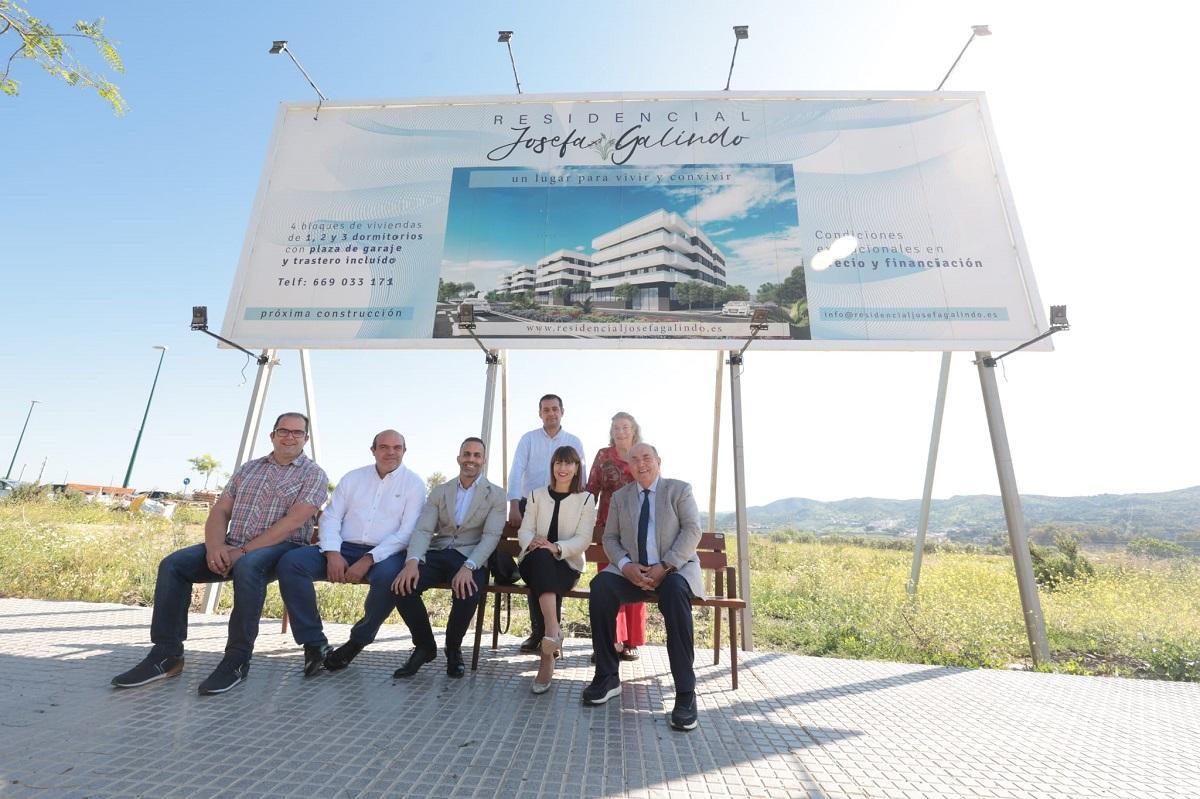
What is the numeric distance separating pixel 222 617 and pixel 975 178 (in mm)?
8598

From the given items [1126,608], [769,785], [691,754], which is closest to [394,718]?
[691,754]

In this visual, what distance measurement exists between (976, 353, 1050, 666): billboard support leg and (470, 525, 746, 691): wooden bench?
8.94ft

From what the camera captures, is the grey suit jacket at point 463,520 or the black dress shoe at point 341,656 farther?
the grey suit jacket at point 463,520

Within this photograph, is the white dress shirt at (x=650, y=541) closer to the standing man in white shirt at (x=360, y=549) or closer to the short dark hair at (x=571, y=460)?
the short dark hair at (x=571, y=460)

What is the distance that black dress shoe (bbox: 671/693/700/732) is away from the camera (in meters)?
2.61

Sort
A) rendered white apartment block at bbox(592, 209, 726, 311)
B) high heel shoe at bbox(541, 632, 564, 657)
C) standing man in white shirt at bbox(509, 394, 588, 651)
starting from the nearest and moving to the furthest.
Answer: high heel shoe at bbox(541, 632, 564, 657) < standing man in white shirt at bbox(509, 394, 588, 651) < rendered white apartment block at bbox(592, 209, 726, 311)

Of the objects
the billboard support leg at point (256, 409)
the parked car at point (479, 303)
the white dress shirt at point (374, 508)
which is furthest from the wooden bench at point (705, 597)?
the billboard support leg at point (256, 409)

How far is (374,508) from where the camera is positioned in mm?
3699

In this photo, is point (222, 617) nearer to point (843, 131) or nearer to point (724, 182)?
point (724, 182)

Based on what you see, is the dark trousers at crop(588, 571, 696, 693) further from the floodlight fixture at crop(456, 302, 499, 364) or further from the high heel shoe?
the floodlight fixture at crop(456, 302, 499, 364)

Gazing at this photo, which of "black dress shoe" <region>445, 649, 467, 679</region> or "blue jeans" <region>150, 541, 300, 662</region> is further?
"black dress shoe" <region>445, 649, 467, 679</region>

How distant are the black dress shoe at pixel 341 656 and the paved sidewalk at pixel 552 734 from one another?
6cm

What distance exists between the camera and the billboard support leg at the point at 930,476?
607cm

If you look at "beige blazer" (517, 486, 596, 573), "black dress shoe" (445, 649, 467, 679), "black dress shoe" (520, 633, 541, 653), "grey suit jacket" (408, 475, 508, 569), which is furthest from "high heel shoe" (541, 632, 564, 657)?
"black dress shoe" (520, 633, 541, 653)
